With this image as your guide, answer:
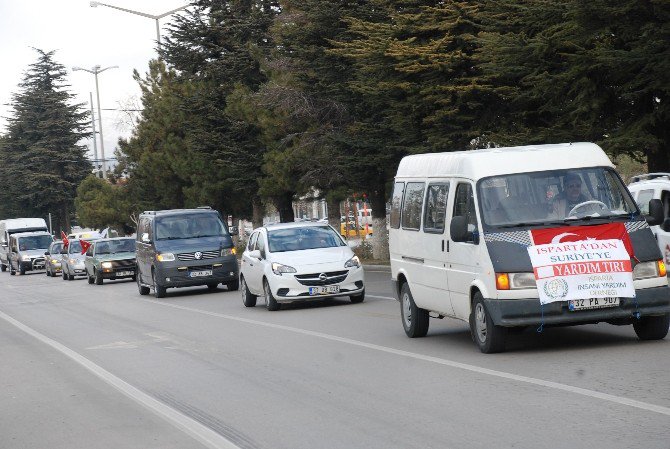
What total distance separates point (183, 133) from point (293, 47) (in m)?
27.0

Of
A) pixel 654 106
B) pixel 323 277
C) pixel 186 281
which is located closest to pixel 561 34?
pixel 654 106

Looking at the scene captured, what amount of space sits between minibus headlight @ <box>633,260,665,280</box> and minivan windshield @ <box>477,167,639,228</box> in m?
0.65

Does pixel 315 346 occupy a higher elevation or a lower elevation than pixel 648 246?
lower

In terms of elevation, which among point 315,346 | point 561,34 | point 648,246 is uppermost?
point 561,34

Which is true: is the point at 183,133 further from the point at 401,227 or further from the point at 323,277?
the point at 401,227

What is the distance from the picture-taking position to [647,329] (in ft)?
43.2

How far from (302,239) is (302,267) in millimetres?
1606

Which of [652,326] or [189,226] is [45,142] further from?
[652,326]

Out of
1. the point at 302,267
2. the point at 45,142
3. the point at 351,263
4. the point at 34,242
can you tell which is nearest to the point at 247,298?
the point at 302,267

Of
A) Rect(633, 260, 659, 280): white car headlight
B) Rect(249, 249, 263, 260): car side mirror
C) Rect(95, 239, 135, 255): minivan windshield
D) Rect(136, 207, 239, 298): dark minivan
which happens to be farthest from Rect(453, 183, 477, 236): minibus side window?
Rect(95, 239, 135, 255): minivan windshield

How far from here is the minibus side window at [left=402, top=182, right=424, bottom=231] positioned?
1527 centimetres

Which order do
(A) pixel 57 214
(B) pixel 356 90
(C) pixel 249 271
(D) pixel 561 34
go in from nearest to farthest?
1. (C) pixel 249 271
2. (D) pixel 561 34
3. (B) pixel 356 90
4. (A) pixel 57 214

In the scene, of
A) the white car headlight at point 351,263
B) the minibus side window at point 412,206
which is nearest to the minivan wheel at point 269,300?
the white car headlight at point 351,263

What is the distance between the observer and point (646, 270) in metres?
12.7
